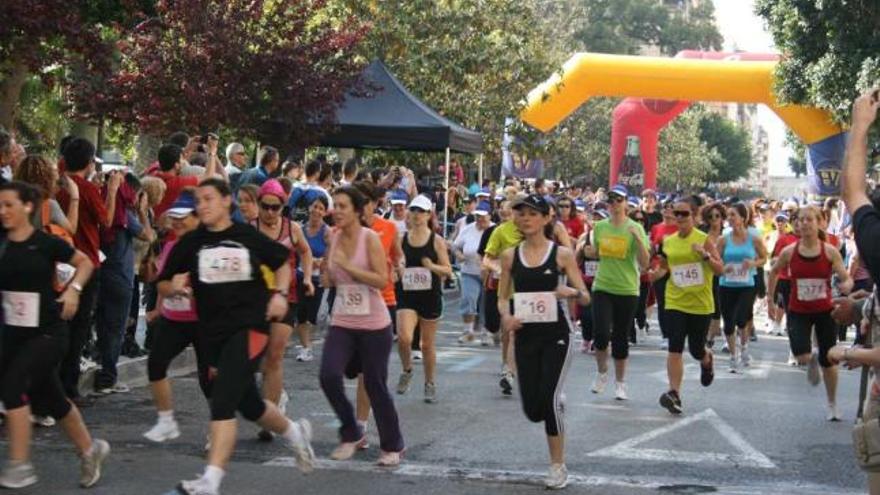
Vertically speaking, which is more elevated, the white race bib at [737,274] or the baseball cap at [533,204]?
the baseball cap at [533,204]

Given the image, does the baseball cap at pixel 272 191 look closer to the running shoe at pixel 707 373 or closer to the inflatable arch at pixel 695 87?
the running shoe at pixel 707 373

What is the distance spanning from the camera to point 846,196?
17.5 ft

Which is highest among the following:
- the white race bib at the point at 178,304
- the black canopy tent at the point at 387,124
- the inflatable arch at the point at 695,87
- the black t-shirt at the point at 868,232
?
the inflatable arch at the point at 695,87

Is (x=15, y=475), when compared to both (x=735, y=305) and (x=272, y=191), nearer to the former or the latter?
(x=272, y=191)

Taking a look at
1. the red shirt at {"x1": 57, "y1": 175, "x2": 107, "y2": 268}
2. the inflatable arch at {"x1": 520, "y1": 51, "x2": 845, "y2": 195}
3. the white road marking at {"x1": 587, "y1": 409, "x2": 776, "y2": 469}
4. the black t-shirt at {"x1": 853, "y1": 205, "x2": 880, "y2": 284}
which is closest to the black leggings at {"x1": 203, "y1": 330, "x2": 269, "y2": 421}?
the white road marking at {"x1": 587, "y1": 409, "x2": 776, "y2": 469}

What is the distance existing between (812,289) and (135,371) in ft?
18.6

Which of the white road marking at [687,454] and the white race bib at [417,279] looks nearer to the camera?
the white road marking at [687,454]

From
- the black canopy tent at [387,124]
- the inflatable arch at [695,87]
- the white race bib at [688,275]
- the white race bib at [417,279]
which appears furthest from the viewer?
the inflatable arch at [695,87]

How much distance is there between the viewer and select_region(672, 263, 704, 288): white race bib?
12.4m

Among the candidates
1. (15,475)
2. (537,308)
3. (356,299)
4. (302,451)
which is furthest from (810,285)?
(15,475)

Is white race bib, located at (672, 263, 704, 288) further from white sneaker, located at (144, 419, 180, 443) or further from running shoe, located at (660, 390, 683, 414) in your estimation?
white sneaker, located at (144, 419, 180, 443)

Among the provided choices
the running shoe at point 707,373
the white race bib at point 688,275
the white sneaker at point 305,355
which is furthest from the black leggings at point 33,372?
the white sneaker at point 305,355

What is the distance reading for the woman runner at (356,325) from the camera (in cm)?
901

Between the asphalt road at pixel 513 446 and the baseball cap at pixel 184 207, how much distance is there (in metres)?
1.47
